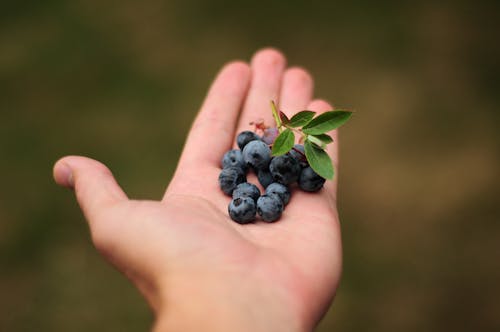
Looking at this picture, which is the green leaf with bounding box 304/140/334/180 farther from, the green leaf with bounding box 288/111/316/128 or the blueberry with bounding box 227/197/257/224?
the blueberry with bounding box 227/197/257/224

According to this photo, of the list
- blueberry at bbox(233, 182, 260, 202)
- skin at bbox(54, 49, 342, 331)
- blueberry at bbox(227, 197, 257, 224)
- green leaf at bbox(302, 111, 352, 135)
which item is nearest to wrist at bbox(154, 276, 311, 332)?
skin at bbox(54, 49, 342, 331)

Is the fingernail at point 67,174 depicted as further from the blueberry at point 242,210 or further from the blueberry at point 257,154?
the blueberry at point 257,154

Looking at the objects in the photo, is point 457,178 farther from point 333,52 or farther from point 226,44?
point 226,44

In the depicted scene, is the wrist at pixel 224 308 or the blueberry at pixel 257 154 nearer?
the wrist at pixel 224 308

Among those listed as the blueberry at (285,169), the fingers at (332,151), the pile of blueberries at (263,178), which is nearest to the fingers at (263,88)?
the fingers at (332,151)

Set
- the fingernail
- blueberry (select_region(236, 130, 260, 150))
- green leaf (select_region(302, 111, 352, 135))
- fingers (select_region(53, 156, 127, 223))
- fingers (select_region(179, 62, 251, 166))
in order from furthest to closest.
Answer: fingers (select_region(179, 62, 251, 166)) < blueberry (select_region(236, 130, 260, 150)) < green leaf (select_region(302, 111, 352, 135)) < the fingernail < fingers (select_region(53, 156, 127, 223))


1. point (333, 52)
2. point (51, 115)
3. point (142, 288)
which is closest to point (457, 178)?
point (333, 52)
